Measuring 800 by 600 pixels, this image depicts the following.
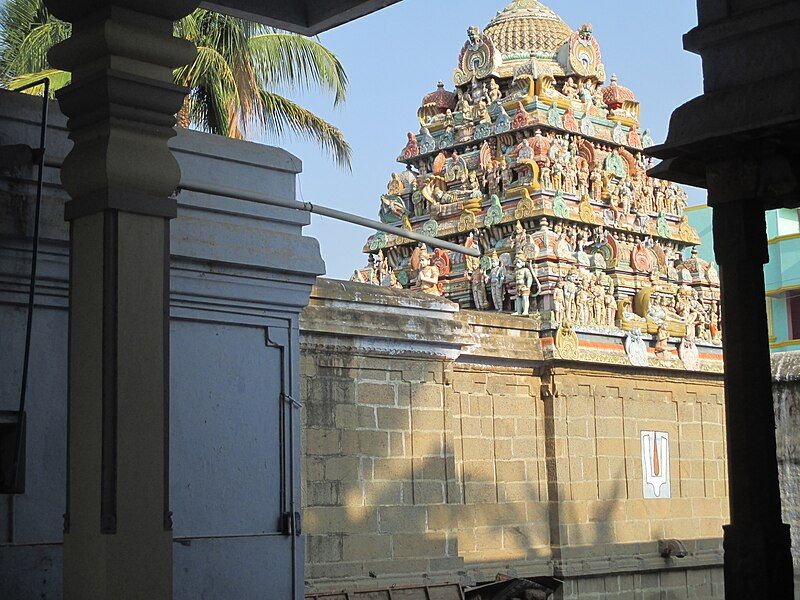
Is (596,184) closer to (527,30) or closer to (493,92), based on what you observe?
(493,92)

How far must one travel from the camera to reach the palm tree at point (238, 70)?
19.2 metres

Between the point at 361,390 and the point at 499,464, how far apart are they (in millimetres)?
4162

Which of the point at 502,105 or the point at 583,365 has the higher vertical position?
the point at 502,105

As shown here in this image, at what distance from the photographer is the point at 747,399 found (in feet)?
17.4

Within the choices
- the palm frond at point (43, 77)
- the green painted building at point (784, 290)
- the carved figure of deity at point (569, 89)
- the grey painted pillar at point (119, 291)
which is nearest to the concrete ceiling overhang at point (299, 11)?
the grey painted pillar at point (119, 291)

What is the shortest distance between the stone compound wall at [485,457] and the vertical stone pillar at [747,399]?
803 cm

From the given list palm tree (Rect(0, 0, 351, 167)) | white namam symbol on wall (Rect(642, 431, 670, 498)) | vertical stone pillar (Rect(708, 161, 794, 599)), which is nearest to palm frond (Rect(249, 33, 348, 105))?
palm tree (Rect(0, 0, 351, 167))

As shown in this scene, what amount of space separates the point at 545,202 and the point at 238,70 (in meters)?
6.51

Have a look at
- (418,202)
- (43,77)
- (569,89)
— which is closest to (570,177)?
(569,89)

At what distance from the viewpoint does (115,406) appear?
4.67m

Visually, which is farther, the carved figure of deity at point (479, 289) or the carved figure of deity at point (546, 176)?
the carved figure of deity at point (546, 176)

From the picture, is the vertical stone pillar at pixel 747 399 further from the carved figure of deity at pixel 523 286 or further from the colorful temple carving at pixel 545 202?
the carved figure of deity at pixel 523 286

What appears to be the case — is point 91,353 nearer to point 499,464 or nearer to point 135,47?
point 135,47

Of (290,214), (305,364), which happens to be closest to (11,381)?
(290,214)
